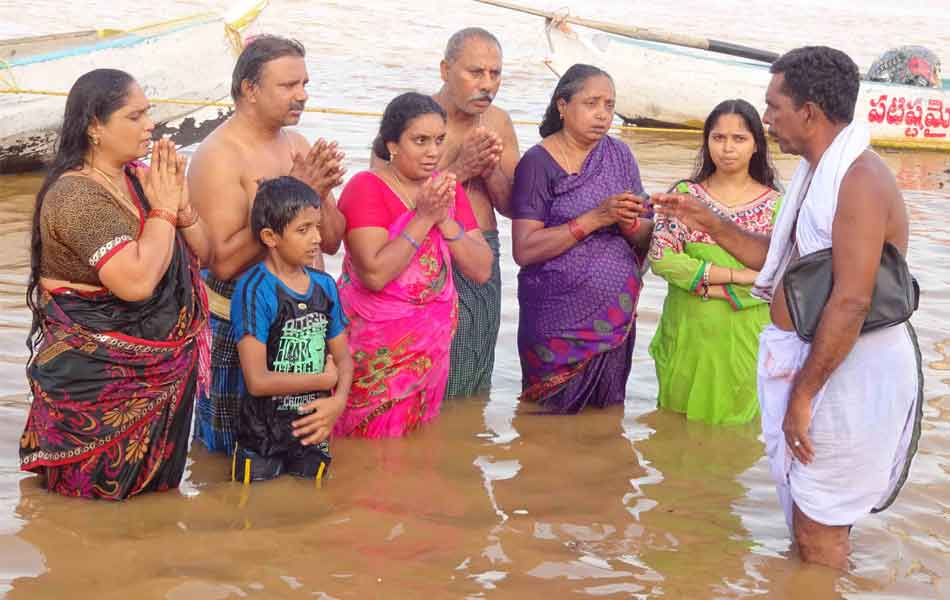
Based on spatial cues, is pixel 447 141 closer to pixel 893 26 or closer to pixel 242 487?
pixel 242 487

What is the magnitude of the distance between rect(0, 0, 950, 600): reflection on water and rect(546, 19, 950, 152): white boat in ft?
23.5

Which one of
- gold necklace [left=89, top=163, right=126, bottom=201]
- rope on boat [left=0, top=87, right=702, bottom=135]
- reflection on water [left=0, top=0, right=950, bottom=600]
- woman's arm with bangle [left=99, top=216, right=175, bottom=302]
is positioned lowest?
reflection on water [left=0, top=0, right=950, bottom=600]

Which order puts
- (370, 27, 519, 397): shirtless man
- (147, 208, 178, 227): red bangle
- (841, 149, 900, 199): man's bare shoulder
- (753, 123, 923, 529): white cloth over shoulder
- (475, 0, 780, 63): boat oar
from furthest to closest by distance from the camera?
(475, 0, 780, 63): boat oar < (370, 27, 519, 397): shirtless man < (147, 208, 178, 227): red bangle < (753, 123, 923, 529): white cloth over shoulder < (841, 149, 900, 199): man's bare shoulder

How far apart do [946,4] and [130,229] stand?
3494 centimetres

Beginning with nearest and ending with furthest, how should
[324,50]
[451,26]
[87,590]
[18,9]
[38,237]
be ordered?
[87,590] → [38,237] → [324,50] → [18,9] → [451,26]

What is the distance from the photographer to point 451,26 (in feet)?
80.3

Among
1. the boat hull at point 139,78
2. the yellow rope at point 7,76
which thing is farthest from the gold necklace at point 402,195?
the yellow rope at point 7,76

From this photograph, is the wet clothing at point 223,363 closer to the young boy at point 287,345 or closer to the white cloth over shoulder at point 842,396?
the young boy at point 287,345

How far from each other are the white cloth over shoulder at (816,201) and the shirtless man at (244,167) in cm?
165

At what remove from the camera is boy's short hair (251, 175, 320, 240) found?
4301mm

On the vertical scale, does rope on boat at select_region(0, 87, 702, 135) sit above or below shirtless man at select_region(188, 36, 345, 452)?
above

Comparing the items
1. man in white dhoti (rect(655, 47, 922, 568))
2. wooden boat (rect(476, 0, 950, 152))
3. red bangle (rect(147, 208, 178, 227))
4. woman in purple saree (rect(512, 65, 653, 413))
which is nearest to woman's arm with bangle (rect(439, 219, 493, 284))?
woman in purple saree (rect(512, 65, 653, 413))

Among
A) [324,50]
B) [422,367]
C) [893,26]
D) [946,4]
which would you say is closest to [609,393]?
[422,367]

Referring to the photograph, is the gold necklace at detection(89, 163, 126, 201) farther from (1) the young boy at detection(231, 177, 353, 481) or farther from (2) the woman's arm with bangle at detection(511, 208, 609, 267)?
(2) the woman's arm with bangle at detection(511, 208, 609, 267)
